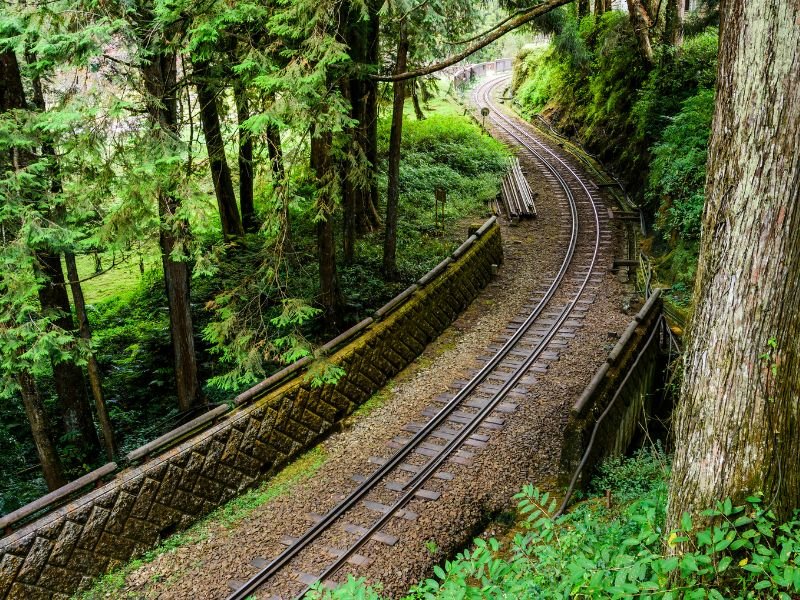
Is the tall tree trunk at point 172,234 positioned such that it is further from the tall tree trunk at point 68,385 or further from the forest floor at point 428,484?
the forest floor at point 428,484

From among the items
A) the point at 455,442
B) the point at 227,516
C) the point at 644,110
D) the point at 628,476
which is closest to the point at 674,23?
the point at 644,110

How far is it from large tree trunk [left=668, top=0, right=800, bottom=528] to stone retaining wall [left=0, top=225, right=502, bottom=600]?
27.8 feet

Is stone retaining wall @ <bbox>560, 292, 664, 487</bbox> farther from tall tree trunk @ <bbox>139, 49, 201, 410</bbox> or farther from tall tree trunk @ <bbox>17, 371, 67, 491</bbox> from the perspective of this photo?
tall tree trunk @ <bbox>17, 371, 67, 491</bbox>

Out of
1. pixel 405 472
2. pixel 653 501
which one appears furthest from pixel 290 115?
pixel 653 501

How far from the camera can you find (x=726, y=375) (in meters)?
4.54

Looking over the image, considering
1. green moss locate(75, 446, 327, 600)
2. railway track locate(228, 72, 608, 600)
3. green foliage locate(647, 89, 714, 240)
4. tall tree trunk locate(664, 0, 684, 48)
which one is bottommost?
green moss locate(75, 446, 327, 600)

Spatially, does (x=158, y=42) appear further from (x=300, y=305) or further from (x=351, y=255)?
(x=351, y=255)

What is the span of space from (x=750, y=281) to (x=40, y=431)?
1099 centimetres

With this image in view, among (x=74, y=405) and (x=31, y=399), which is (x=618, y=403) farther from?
(x=74, y=405)

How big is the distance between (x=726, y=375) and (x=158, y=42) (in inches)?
382

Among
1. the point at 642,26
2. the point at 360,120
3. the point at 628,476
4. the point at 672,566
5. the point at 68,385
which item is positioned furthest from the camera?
the point at 642,26

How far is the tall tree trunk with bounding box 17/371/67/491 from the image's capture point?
1044 cm

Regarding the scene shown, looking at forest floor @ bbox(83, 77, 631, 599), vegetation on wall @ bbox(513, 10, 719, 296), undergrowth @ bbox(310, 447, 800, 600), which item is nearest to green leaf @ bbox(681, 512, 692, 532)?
undergrowth @ bbox(310, 447, 800, 600)

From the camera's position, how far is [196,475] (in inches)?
429
